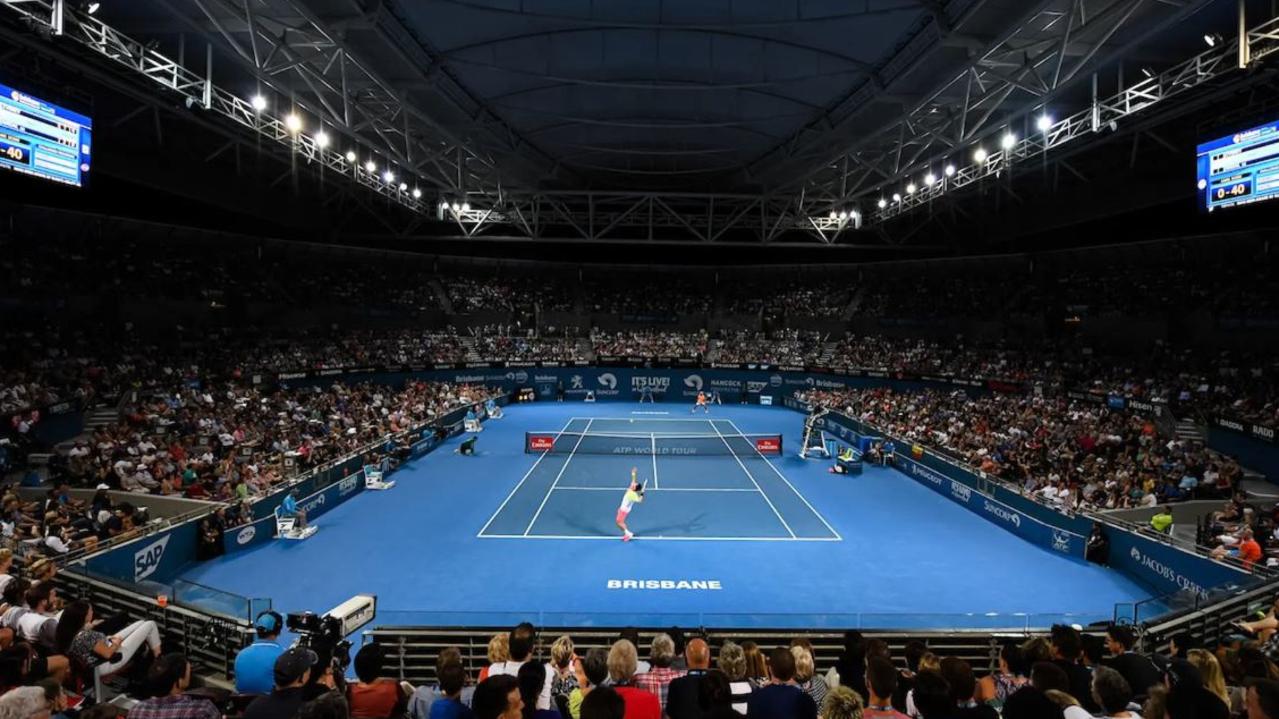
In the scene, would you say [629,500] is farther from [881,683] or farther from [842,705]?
[842,705]

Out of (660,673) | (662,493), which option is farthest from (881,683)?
(662,493)

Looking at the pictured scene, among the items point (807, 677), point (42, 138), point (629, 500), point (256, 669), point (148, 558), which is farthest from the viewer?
point (629, 500)

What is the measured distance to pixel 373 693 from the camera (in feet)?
Answer: 17.9

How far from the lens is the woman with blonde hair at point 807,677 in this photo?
5770 millimetres

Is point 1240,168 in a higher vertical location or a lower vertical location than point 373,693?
higher

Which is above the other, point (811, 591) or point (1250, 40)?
point (1250, 40)

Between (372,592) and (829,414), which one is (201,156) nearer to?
(372,592)

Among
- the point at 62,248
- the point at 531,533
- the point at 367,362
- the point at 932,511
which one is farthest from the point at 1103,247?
the point at 62,248

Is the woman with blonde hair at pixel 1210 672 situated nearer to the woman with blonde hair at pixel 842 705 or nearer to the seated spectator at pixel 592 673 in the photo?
the woman with blonde hair at pixel 842 705

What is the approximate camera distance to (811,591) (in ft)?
46.9

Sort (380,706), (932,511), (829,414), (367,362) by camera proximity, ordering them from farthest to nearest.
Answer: (367,362) → (829,414) → (932,511) → (380,706)

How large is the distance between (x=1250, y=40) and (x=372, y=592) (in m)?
21.9

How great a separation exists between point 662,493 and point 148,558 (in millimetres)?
14499

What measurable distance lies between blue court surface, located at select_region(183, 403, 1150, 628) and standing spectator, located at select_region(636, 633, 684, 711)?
3.34 m
